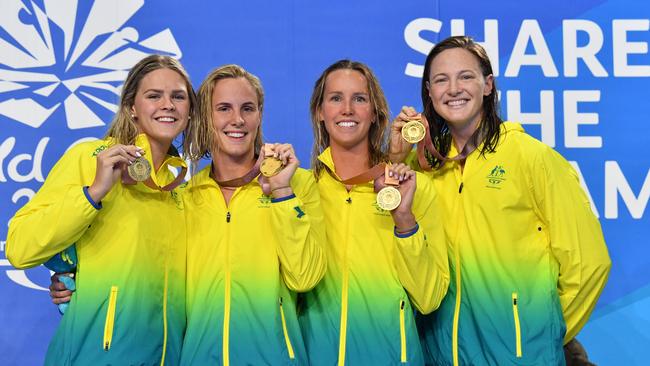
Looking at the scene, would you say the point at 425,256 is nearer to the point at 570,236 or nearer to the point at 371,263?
the point at 371,263

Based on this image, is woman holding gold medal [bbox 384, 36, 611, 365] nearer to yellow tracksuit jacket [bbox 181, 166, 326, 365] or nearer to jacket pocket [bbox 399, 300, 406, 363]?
jacket pocket [bbox 399, 300, 406, 363]

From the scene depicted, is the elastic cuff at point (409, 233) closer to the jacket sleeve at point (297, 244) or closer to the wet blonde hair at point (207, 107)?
the jacket sleeve at point (297, 244)

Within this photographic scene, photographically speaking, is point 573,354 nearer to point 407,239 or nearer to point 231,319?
point 407,239

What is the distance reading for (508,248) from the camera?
2.44m

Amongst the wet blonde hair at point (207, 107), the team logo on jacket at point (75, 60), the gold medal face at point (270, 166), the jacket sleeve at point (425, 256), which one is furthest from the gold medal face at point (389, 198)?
the team logo on jacket at point (75, 60)

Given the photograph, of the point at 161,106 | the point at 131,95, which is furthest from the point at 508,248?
the point at 131,95

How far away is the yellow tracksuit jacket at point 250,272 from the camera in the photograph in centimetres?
224

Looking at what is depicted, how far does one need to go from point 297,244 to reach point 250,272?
0.21m

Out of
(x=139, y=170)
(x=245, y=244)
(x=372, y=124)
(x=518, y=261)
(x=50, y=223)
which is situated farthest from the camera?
(x=372, y=124)

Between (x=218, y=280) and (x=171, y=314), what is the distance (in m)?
0.20

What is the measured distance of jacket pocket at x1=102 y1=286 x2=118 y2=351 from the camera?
2170 mm

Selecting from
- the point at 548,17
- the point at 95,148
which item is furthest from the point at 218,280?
the point at 548,17

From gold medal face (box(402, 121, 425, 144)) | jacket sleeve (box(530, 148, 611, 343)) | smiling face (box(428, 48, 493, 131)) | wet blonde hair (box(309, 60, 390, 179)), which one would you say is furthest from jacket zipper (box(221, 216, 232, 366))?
jacket sleeve (box(530, 148, 611, 343))

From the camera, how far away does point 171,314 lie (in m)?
2.32
